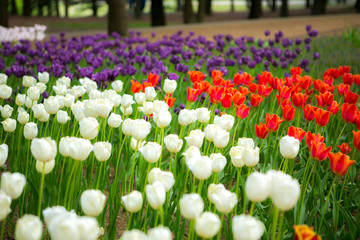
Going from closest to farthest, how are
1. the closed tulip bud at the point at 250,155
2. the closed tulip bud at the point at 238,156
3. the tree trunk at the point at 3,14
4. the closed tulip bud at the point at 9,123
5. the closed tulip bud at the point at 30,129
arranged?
the closed tulip bud at the point at 250,155 < the closed tulip bud at the point at 238,156 < the closed tulip bud at the point at 30,129 < the closed tulip bud at the point at 9,123 < the tree trunk at the point at 3,14

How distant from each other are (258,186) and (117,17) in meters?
A: 9.95

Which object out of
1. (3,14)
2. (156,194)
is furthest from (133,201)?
(3,14)

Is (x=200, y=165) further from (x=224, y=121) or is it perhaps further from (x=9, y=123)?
(x=9, y=123)

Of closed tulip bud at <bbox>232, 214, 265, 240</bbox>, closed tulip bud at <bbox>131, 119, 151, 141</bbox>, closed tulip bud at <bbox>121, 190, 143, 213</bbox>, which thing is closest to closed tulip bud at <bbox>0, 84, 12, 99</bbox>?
closed tulip bud at <bbox>131, 119, 151, 141</bbox>

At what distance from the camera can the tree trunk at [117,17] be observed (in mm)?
10625

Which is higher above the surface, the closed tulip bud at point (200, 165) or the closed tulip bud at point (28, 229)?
the closed tulip bud at point (200, 165)

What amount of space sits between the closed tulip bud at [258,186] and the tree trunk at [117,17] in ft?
32.3

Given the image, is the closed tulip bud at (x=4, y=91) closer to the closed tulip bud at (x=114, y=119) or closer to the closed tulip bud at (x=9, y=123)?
the closed tulip bud at (x=9, y=123)

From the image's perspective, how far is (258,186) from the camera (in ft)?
4.65

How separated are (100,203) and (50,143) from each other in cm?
40

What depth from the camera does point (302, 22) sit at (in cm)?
1538

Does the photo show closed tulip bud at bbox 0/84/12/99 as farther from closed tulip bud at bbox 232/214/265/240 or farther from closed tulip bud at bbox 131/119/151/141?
closed tulip bud at bbox 232/214/265/240

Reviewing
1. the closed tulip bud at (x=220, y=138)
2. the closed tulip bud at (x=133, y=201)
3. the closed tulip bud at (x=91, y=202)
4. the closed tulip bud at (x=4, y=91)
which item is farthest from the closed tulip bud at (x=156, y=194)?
the closed tulip bud at (x=4, y=91)

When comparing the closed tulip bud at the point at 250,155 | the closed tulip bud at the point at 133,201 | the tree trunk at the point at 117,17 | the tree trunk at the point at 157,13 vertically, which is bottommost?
the closed tulip bud at the point at 133,201
